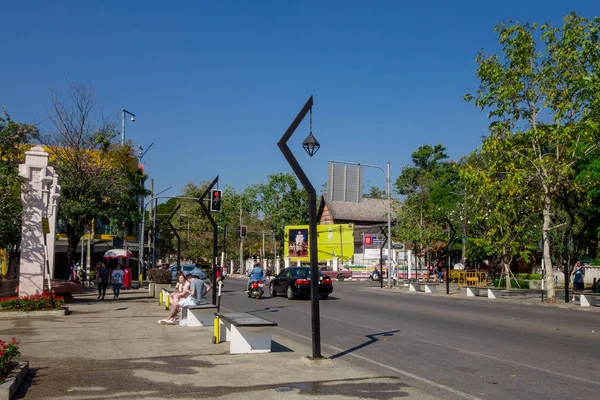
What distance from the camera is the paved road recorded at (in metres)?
8.80

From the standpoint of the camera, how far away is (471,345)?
12867mm

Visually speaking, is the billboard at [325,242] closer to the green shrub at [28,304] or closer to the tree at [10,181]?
the tree at [10,181]

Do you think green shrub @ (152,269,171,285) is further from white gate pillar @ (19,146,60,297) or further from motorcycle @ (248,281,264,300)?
white gate pillar @ (19,146,60,297)

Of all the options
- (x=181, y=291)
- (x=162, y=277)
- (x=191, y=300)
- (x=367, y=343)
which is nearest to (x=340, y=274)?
(x=162, y=277)

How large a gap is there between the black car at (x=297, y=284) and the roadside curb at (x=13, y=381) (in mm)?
19040

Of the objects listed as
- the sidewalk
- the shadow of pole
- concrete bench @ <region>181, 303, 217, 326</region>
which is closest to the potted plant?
the sidewalk

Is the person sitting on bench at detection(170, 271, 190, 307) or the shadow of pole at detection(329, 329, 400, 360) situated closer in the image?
the shadow of pole at detection(329, 329, 400, 360)

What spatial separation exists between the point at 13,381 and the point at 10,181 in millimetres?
14968

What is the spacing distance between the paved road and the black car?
4.08 meters

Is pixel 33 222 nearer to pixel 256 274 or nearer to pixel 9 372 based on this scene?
pixel 256 274

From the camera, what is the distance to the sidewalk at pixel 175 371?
792 centimetres

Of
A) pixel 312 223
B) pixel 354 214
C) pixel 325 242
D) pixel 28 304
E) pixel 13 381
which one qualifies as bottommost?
pixel 13 381

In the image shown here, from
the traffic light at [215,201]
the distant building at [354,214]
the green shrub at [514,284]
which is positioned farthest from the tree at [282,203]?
the traffic light at [215,201]

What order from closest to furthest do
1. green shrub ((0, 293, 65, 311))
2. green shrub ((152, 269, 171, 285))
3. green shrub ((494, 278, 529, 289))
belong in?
1. green shrub ((0, 293, 65, 311))
2. green shrub ((152, 269, 171, 285))
3. green shrub ((494, 278, 529, 289))
